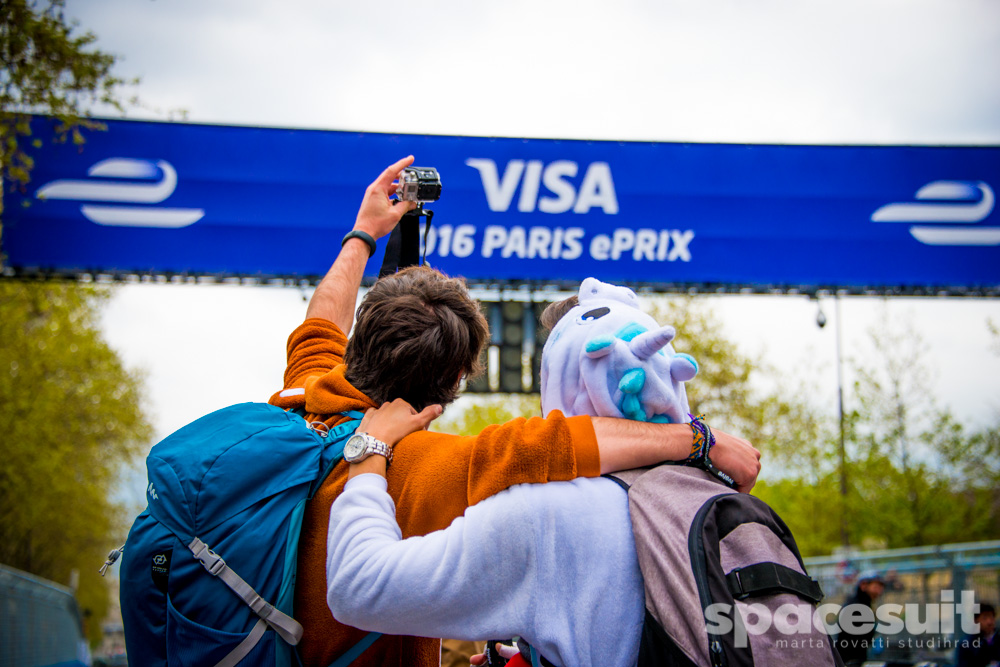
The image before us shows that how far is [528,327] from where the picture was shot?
8.97m

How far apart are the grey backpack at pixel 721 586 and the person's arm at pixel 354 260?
137 cm

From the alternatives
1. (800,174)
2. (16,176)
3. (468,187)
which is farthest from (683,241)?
(16,176)

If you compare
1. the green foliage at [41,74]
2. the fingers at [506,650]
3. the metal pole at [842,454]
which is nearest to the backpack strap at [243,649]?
the fingers at [506,650]

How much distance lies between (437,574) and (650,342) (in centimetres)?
67

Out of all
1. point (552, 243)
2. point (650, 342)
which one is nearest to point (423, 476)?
point (650, 342)

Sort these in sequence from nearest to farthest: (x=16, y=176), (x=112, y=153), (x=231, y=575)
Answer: (x=231, y=575), (x=16, y=176), (x=112, y=153)

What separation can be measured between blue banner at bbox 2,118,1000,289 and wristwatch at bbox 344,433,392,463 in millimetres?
6709

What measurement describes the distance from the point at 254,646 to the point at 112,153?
778 cm

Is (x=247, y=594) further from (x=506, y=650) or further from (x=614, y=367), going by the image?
(x=614, y=367)

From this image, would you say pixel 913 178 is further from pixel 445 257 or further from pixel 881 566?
pixel 881 566

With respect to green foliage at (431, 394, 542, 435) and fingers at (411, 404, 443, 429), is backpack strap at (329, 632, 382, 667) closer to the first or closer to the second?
fingers at (411, 404, 443, 429)

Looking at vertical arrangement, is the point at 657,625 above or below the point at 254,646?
above

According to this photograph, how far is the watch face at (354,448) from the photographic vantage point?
1.66 m

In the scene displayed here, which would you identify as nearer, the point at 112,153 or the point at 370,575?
the point at 370,575
